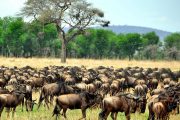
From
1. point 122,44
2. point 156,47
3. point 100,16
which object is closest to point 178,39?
point 156,47

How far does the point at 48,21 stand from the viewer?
59.0 metres

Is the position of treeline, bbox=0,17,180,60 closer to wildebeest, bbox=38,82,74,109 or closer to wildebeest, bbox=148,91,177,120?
wildebeest, bbox=38,82,74,109

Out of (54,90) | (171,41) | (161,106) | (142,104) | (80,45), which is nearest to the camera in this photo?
(161,106)

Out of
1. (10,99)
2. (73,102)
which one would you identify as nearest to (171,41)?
(73,102)

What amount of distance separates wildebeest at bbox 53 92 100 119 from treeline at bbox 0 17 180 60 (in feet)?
229

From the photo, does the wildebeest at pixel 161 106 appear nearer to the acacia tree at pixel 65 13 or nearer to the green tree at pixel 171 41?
the acacia tree at pixel 65 13

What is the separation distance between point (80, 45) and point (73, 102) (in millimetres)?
91405

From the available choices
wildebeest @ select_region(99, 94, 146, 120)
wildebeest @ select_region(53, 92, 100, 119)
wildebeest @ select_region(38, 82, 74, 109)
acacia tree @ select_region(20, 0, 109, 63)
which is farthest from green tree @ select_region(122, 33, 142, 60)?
wildebeest @ select_region(99, 94, 146, 120)

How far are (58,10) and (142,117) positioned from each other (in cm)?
4412

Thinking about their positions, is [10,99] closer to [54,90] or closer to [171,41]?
[54,90]

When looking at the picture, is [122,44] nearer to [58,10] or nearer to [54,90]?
[58,10]

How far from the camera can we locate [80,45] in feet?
353

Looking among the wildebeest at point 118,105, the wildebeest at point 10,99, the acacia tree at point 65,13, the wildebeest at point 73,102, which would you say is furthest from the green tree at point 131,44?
the wildebeest at point 118,105

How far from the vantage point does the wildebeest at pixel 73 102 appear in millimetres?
16375
